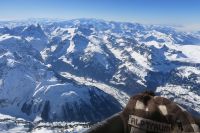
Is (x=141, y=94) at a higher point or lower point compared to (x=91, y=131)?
higher

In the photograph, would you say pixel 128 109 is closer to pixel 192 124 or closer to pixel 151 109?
pixel 151 109

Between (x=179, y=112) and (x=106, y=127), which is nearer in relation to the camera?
(x=179, y=112)

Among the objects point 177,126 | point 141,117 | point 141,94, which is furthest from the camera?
point 141,94

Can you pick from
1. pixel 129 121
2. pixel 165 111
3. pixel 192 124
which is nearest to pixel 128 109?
pixel 129 121

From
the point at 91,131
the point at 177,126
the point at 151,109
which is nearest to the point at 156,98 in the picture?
the point at 151,109

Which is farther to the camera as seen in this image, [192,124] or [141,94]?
[141,94]

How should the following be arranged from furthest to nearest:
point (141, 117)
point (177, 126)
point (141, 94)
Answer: point (141, 94) < point (141, 117) < point (177, 126)

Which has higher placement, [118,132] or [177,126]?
[177,126]

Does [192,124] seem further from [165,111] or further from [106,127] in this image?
[106,127]
